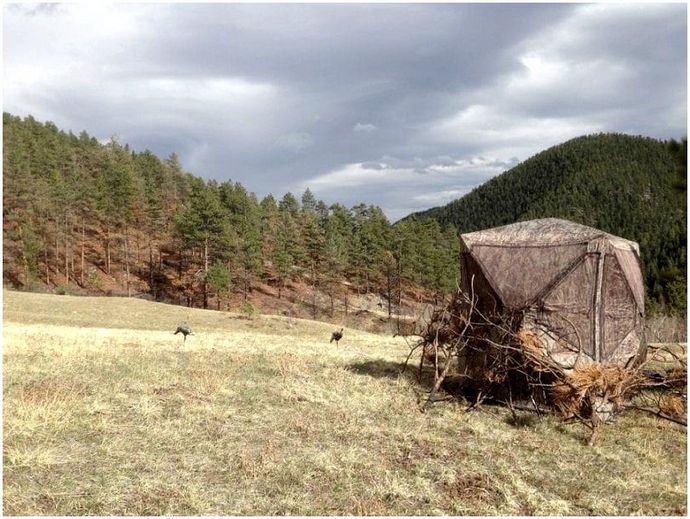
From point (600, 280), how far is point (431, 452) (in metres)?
5.77

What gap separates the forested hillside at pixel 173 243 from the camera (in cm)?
6694

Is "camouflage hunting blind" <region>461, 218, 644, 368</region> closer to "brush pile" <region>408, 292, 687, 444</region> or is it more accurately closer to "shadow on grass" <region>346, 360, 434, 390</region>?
"brush pile" <region>408, 292, 687, 444</region>

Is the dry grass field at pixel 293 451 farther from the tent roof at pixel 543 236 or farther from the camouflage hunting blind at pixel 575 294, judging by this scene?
the tent roof at pixel 543 236

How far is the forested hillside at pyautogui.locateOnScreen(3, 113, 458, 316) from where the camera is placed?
6694cm

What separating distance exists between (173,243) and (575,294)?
268 feet

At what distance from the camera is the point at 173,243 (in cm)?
8581

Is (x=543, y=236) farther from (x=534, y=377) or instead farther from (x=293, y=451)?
(x=293, y=451)

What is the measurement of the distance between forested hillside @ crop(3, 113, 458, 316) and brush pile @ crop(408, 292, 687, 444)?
49.7 m

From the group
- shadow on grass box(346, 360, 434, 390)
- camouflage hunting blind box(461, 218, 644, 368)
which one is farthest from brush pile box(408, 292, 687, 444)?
shadow on grass box(346, 360, 434, 390)

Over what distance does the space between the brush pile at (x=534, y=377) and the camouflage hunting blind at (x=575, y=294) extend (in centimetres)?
30

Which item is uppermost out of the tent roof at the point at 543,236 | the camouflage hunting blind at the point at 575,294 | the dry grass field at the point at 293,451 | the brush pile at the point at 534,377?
the tent roof at the point at 543,236

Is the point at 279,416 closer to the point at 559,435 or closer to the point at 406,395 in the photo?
the point at 406,395

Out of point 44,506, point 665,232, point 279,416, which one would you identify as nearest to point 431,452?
point 279,416

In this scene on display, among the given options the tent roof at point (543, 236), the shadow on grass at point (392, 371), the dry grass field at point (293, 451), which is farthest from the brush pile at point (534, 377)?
the tent roof at point (543, 236)
